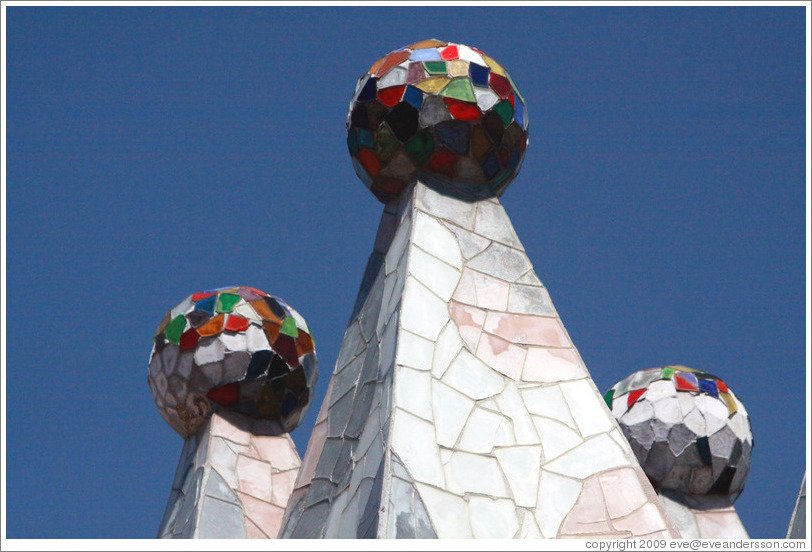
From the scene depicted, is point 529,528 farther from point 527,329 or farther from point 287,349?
point 287,349

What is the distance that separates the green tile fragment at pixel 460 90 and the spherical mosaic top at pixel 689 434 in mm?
2432

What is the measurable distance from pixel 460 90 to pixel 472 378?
1683mm

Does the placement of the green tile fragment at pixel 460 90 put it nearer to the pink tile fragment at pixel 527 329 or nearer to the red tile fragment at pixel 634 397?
the pink tile fragment at pixel 527 329

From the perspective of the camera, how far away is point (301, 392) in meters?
9.21

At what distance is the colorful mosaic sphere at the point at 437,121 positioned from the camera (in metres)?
7.72

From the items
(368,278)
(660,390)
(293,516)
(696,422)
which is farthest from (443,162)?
(696,422)

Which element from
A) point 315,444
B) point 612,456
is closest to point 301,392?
point 315,444

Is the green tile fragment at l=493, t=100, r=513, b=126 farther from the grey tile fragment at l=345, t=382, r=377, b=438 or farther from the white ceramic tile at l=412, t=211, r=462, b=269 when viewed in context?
the grey tile fragment at l=345, t=382, r=377, b=438

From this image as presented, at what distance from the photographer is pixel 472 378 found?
269 inches

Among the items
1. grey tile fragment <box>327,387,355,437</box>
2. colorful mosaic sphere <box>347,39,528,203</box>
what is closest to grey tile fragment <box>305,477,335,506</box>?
grey tile fragment <box>327,387,355,437</box>

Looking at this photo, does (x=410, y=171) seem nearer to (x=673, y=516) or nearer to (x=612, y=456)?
(x=612, y=456)

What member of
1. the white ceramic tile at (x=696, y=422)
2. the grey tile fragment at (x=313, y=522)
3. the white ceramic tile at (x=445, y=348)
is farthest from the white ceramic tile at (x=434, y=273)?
the white ceramic tile at (x=696, y=422)

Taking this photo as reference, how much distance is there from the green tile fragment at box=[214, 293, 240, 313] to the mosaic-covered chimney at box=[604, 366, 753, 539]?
2.43 meters

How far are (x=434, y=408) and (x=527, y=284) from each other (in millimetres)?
1120
